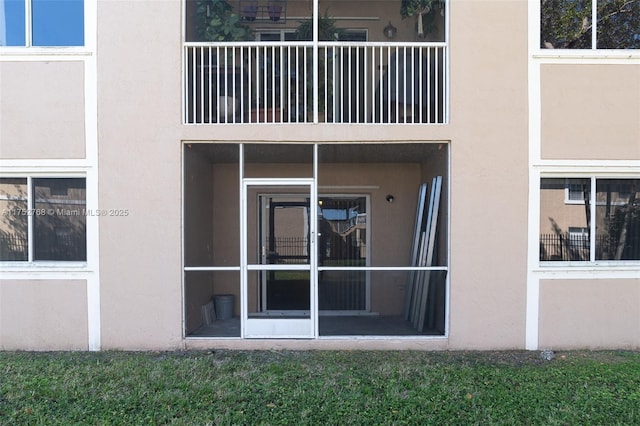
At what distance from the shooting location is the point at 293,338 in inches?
252

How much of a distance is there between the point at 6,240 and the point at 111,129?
2.22 metres

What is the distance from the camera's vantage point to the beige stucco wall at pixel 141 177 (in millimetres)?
6230

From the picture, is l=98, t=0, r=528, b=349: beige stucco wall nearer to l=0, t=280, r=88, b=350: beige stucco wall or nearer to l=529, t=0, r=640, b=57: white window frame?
l=529, t=0, r=640, b=57: white window frame

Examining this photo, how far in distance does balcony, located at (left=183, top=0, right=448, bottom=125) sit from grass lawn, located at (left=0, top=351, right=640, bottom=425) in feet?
10.8

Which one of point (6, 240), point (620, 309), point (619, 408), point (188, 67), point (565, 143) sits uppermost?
point (188, 67)


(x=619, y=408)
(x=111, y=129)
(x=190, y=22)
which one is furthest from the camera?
(x=190, y=22)

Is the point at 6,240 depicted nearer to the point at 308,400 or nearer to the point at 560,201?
the point at 308,400

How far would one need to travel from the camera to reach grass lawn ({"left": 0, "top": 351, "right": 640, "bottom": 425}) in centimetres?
438

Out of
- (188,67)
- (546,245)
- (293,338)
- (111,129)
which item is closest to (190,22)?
(188,67)

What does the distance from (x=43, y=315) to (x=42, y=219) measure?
1.34 meters

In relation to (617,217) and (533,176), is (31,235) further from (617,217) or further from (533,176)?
(617,217)

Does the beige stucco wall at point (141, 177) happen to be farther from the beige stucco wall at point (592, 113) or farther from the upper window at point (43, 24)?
the beige stucco wall at point (592, 113)

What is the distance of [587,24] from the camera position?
6.55 metres

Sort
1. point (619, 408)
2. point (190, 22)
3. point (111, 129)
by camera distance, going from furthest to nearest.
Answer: point (190, 22) → point (111, 129) → point (619, 408)
